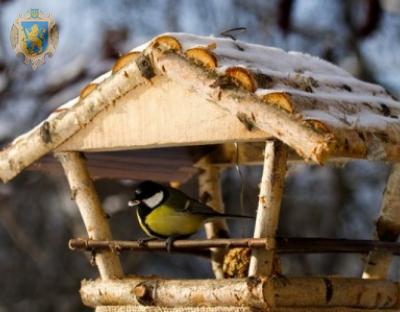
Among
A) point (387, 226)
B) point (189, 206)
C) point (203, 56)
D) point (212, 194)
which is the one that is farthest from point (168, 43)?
point (212, 194)

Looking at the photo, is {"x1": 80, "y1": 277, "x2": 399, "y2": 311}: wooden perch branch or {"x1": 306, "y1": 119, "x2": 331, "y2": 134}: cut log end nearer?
{"x1": 306, "y1": 119, "x2": 331, "y2": 134}: cut log end

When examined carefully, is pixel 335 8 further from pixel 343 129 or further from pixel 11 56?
pixel 343 129

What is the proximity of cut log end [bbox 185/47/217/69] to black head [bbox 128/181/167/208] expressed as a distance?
52 centimetres

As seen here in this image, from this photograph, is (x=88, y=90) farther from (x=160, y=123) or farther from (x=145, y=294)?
(x=145, y=294)

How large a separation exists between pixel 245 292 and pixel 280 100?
20.0 inches

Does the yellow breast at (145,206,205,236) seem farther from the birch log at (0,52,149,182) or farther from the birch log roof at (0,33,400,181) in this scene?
the birch log at (0,52,149,182)

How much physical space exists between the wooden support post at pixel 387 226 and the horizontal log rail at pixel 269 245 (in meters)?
0.06

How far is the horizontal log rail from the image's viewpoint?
3230 mm

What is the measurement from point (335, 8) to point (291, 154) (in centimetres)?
440

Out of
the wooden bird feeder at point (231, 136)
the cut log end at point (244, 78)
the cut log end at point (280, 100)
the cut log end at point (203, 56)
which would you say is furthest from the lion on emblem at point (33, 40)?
the cut log end at point (280, 100)

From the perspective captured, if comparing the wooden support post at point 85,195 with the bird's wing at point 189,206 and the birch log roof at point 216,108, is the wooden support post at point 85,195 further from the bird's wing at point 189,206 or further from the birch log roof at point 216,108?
the bird's wing at point 189,206

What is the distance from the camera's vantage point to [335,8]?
828 centimetres

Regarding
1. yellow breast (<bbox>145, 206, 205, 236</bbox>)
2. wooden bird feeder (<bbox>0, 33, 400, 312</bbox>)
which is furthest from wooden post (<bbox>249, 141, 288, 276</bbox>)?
yellow breast (<bbox>145, 206, 205, 236</bbox>)

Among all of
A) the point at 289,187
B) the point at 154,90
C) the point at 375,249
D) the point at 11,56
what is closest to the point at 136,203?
the point at 154,90
